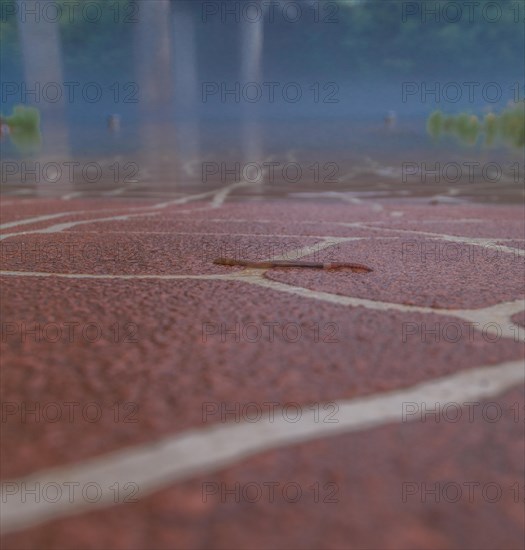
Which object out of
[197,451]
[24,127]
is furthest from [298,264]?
[24,127]

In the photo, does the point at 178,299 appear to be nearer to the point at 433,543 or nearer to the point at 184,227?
the point at 433,543

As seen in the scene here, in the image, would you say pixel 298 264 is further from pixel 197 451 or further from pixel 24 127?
pixel 24 127

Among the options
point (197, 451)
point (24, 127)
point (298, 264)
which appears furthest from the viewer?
point (24, 127)

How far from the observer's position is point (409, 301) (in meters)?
0.78

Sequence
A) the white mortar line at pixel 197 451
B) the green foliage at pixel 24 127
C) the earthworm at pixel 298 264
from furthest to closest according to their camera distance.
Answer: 1. the green foliage at pixel 24 127
2. the earthworm at pixel 298 264
3. the white mortar line at pixel 197 451

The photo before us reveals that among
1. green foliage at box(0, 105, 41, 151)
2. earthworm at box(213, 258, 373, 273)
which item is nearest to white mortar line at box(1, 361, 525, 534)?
earthworm at box(213, 258, 373, 273)

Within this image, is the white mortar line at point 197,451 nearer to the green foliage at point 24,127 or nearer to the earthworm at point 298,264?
the earthworm at point 298,264

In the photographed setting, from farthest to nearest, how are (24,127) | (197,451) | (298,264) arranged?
(24,127), (298,264), (197,451)

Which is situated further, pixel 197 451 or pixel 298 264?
pixel 298 264

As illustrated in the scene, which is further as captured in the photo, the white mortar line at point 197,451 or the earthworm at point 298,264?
the earthworm at point 298,264

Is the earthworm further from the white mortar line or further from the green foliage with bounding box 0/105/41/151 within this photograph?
the green foliage with bounding box 0/105/41/151

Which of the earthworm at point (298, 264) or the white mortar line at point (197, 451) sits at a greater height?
the white mortar line at point (197, 451)

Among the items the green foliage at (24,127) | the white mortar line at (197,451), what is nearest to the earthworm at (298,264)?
the white mortar line at (197,451)

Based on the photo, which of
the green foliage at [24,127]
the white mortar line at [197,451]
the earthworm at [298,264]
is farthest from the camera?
the green foliage at [24,127]
